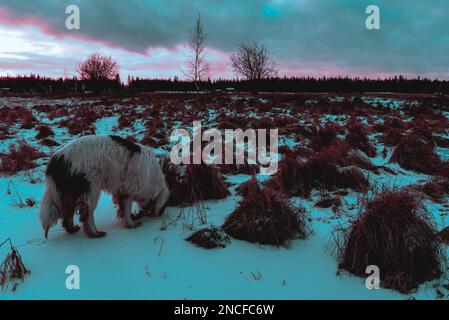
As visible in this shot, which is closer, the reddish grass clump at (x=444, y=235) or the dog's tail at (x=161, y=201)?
the reddish grass clump at (x=444, y=235)

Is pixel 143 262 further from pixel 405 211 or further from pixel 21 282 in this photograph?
pixel 405 211

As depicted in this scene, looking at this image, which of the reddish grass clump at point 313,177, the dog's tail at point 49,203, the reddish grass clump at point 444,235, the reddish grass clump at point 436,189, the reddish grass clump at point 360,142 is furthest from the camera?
the reddish grass clump at point 360,142

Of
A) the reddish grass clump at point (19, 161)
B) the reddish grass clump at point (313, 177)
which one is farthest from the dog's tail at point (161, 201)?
the reddish grass clump at point (19, 161)

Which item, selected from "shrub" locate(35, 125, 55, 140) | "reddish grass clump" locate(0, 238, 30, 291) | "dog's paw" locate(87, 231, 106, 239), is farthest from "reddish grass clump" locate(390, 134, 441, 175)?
"shrub" locate(35, 125, 55, 140)

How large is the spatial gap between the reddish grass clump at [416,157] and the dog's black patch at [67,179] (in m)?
5.53

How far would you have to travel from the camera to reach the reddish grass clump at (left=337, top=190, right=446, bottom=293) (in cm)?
245

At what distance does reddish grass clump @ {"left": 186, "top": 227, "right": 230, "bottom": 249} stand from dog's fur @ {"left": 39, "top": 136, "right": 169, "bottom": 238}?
760 mm

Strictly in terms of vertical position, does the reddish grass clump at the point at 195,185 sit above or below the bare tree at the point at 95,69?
below

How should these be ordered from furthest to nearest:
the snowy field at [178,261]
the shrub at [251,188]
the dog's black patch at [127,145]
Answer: the shrub at [251,188] < the dog's black patch at [127,145] < the snowy field at [178,261]

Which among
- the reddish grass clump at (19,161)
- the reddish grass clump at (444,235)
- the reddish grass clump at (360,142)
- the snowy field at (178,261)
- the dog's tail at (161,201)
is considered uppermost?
the reddish grass clump at (360,142)

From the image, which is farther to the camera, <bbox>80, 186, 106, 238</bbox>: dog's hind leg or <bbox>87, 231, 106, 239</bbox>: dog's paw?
<bbox>87, 231, 106, 239</bbox>: dog's paw

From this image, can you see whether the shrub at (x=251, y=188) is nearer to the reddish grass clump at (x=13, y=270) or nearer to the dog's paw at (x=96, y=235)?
the dog's paw at (x=96, y=235)

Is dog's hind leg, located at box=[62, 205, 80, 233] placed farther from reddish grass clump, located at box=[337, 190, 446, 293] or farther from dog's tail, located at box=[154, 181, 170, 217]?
reddish grass clump, located at box=[337, 190, 446, 293]

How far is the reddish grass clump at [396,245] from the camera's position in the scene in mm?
2453
